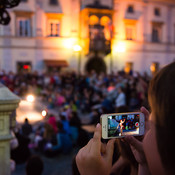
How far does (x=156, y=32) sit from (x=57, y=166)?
2321 cm

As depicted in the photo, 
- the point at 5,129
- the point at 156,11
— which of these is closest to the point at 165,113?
the point at 5,129

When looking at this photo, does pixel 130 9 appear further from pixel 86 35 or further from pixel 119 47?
pixel 86 35

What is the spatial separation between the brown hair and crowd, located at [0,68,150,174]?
2.02m

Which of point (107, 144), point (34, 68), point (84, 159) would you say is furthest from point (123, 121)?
point (34, 68)

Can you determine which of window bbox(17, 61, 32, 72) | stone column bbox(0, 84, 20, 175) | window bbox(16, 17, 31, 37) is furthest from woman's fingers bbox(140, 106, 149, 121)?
window bbox(16, 17, 31, 37)

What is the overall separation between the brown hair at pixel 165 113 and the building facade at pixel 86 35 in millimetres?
19215

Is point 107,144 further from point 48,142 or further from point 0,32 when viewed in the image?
point 0,32

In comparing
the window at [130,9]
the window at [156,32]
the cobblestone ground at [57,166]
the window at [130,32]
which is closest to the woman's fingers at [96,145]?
the cobblestone ground at [57,166]

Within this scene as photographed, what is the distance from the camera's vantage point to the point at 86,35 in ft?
76.6

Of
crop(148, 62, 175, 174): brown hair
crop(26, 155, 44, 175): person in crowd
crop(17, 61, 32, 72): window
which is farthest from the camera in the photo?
crop(17, 61, 32, 72): window

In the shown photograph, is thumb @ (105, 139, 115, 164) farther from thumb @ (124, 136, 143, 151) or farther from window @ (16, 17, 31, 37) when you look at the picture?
window @ (16, 17, 31, 37)

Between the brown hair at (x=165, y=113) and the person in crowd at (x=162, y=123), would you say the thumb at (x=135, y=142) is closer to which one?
the person in crowd at (x=162, y=123)

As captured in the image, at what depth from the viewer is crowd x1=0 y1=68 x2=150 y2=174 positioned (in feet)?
21.5

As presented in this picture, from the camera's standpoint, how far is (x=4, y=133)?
6.76 feet
